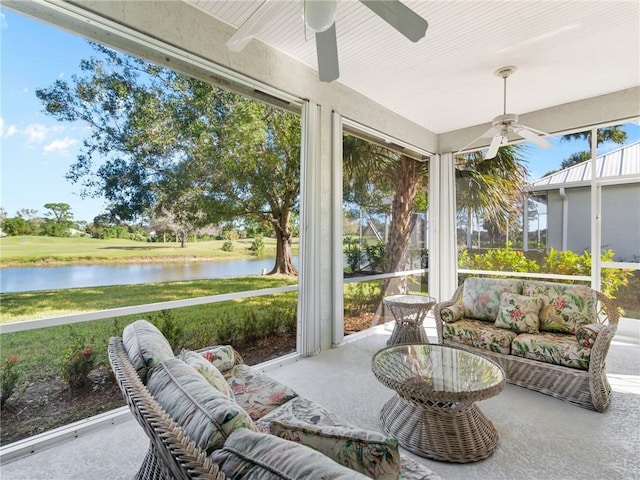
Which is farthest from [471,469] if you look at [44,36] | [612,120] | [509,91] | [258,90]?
[612,120]

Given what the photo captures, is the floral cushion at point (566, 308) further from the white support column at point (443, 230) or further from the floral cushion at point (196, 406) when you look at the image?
the floral cushion at point (196, 406)

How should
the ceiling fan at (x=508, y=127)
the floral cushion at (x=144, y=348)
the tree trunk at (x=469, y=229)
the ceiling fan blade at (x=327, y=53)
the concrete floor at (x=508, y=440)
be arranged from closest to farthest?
1. the floral cushion at (x=144, y=348)
2. the concrete floor at (x=508, y=440)
3. the ceiling fan blade at (x=327, y=53)
4. the ceiling fan at (x=508, y=127)
5. the tree trunk at (x=469, y=229)

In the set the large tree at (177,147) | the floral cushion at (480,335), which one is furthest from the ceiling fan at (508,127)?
the large tree at (177,147)

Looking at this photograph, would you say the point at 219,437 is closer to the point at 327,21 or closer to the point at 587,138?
the point at 327,21

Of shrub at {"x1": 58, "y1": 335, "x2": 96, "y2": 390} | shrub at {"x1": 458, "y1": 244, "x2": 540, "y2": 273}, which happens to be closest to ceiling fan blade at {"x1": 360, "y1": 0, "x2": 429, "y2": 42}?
shrub at {"x1": 58, "y1": 335, "x2": 96, "y2": 390}

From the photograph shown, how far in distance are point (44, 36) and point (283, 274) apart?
2.65 meters

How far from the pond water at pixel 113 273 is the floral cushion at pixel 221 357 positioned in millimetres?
1086

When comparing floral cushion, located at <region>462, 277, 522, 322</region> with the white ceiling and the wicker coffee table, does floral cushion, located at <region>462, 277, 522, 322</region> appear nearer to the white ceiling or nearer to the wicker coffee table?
the wicker coffee table

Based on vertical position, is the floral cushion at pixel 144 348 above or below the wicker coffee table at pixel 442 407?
above

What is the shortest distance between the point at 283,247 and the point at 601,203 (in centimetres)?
413

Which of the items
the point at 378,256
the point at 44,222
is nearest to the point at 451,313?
the point at 378,256

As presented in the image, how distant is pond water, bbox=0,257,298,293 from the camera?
2.09 meters

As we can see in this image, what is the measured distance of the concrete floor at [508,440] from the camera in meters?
1.70

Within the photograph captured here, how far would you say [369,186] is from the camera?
177 inches
